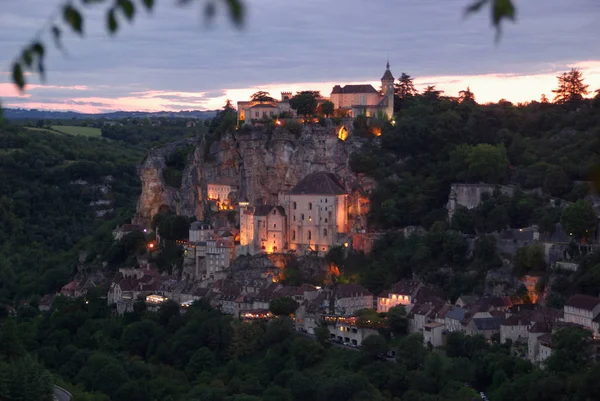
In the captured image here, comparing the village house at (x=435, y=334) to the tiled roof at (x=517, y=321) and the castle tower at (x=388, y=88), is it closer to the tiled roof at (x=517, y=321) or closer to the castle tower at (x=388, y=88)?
the tiled roof at (x=517, y=321)

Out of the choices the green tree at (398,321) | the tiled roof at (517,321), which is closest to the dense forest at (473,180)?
the tiled roof at (517,321)

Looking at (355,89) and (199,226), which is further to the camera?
(355,89)

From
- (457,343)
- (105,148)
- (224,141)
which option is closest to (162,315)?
(224,141)

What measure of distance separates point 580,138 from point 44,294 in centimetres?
2761

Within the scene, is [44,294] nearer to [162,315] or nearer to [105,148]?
[162,315]

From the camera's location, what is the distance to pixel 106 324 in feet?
151

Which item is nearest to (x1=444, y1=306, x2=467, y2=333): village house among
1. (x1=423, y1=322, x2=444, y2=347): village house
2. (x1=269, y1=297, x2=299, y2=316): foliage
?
(x1=423, y1=322, x2=444, y2=347): village house

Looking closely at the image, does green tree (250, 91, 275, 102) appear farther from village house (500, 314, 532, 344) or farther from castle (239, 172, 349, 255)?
village house (500, 314, 532, 344)

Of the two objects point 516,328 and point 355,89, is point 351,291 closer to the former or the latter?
point 516,328

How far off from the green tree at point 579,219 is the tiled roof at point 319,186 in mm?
10952

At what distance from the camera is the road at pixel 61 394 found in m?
35.8

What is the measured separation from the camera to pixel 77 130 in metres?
113

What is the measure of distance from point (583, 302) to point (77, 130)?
283ft

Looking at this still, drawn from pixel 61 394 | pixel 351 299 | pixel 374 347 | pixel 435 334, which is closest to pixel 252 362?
pixel 351 299
